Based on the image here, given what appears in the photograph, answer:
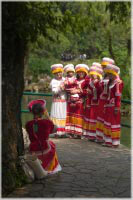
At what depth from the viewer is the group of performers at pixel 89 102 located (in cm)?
875

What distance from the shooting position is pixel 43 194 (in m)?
5.68

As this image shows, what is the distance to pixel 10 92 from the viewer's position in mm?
5902

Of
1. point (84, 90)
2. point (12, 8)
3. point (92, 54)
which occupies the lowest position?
point (84, 90)

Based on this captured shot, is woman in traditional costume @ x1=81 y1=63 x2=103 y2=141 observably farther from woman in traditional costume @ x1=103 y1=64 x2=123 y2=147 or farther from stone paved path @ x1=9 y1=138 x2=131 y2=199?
stone paved path @ x1=9 y1=138 x2=131 y2=199

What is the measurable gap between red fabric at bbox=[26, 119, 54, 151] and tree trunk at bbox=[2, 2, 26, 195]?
1.02 ft

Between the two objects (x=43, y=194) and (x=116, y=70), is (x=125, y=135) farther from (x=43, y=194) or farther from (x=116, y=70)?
(x=43, y=194)

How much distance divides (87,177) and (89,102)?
329cm

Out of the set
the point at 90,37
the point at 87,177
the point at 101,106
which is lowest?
the point at 87,177

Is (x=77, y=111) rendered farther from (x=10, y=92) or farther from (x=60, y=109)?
(x=10, y=92)

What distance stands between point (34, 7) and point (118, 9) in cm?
220

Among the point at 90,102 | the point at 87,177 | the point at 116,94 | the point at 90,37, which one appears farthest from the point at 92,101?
the point at 90,37

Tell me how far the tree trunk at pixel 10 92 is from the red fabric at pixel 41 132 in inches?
12.2

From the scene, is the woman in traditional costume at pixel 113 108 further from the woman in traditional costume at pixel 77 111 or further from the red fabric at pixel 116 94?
the woman in traditional costume at pixel 77 111

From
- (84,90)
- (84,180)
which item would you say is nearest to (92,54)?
(84,90)
